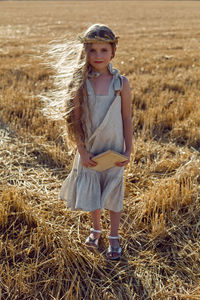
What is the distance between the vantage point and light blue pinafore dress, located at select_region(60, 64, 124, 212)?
6.65 ft

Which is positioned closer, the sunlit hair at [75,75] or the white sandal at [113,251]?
the sunlit hair at [75,75]

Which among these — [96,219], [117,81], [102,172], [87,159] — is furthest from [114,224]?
[117,81]

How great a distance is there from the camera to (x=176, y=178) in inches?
116

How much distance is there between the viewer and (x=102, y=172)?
2.21 m

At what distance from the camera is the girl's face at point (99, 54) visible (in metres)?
1.96

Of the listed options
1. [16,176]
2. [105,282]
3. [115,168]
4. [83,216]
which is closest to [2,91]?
[16,176]

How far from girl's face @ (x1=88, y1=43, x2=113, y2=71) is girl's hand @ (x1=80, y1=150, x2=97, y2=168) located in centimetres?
57

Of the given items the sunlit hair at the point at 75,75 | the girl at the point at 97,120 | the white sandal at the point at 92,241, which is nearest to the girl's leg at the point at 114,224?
the girl at the point at 97,120

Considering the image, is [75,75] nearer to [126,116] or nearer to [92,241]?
[126,116]

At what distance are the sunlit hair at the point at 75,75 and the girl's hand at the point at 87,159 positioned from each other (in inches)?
3.7

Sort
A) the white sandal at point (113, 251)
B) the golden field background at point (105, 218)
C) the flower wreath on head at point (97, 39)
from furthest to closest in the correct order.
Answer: the white sandal at point (113, 251), the golden field background at point (105, 218), the flower wreath on head at point (97, 39)

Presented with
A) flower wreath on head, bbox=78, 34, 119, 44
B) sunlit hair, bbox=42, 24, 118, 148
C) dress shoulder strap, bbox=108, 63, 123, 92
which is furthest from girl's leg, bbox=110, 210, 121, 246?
flower wreath on head, bbox=78, 34, 119, 44

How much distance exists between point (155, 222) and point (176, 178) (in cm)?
67

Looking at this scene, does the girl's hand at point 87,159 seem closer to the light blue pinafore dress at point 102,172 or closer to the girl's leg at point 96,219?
the light blue pinafore dress at point 102,172
